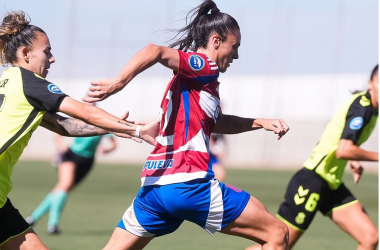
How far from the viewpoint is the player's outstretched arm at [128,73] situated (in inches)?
159

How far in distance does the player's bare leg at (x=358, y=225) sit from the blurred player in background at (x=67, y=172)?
446 centimetres

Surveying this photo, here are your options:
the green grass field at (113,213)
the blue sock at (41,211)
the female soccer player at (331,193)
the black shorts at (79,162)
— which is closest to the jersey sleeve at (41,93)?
the female soccer player at (331,193)

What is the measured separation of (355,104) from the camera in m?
6.35

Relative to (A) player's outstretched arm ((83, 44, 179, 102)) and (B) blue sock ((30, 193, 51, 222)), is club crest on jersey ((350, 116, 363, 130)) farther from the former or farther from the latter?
(B) blue sock ((30, 193, 51, 222))

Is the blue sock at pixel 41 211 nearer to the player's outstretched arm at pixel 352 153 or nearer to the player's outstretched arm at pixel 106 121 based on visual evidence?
the player's outstretched arm at pixel 352 153

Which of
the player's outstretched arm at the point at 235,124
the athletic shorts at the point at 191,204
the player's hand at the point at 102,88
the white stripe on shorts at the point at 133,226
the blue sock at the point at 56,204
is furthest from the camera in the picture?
the blue sock at the point at 56,204

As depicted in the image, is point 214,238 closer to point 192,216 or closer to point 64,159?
point 64,159

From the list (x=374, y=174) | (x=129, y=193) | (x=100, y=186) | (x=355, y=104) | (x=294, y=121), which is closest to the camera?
(x=355, y=104)

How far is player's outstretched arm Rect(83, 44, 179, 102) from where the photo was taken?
404 cm

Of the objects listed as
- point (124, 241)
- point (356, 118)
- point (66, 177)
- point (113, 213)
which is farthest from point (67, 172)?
point (124, 241)

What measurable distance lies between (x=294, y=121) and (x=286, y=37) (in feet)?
13.5

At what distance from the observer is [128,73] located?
410cm

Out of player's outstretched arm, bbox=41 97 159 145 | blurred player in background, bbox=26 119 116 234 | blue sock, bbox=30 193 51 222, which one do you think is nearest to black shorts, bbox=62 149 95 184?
blurred player in background, bbox=26 119 116 234

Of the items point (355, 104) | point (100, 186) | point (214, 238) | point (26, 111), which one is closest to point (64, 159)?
point (214, 238)
